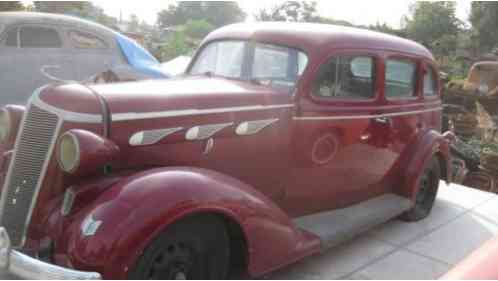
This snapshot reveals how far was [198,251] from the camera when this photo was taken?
276 centimetres

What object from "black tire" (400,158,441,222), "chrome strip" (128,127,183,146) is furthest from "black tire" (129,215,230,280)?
"black tire" (400,158,441,222)

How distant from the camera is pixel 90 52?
863 cm

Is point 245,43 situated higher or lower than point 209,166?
higher

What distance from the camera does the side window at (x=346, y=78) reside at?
12.3ft

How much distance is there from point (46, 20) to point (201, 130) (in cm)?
619

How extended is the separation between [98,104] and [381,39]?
2.68 meters

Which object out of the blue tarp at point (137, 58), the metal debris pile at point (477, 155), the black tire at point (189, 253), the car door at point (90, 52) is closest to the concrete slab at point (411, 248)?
the black tire at point (189, 253)

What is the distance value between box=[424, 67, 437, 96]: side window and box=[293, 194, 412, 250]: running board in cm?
126

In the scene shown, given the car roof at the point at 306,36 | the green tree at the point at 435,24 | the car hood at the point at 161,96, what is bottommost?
the car hood at the point at 161,96

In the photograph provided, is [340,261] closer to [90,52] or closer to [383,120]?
[383,120]

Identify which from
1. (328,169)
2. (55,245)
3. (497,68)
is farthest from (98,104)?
(497,68)

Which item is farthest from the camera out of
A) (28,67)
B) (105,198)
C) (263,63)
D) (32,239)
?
(28,67)

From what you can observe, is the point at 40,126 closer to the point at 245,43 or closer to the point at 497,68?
the point at 245,43

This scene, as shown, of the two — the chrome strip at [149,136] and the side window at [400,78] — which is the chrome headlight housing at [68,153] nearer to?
the chrome strip at [149,136]
